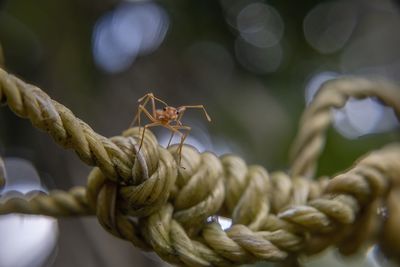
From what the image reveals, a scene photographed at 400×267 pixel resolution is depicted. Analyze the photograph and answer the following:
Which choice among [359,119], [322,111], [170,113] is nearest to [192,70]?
[359,119]

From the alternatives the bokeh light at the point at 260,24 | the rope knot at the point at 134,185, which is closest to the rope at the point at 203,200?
the rope knot at the point at 134,185

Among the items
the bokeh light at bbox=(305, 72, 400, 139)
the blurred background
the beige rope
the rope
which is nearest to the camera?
the rope

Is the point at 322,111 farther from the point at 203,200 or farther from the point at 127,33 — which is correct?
the point at 127,33

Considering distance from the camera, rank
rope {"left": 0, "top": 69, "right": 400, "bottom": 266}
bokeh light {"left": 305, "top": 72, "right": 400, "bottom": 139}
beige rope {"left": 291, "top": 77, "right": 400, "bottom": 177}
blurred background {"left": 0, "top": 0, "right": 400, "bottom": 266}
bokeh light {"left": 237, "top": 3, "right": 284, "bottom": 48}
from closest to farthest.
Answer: rope {"left": 0, "top": 69, "right": 400, "bottom": 266} → beige rope {"left": 291, "top": 77, "right": 400, "bottom": 177} → blurred background {"left": 0, "top": 0, "right": 400, "bottom": 266} → bokeh light {"left": 305, "top": 72, "right": 400, "bottom": 139} → bokeh light {"left": 237, "top": 3, "right": 284, "bottom": 48}

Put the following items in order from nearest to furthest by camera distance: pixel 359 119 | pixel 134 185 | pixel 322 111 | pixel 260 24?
1. pixel 134 185
2. pixel 322 111
3. pixel 359 119
4. pixel 260 24

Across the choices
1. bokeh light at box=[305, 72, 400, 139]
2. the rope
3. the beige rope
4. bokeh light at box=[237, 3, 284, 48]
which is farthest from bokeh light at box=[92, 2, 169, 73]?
the rope

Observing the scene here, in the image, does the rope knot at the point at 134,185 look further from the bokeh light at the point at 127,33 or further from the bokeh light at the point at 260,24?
the bokeh light at the point at 260,24

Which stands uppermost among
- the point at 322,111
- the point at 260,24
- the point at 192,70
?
the point at 260,24

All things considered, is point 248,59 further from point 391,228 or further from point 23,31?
point 391,228

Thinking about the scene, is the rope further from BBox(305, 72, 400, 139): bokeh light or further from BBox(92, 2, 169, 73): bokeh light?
BBox(92, 2, 169, 73): bokeh light
